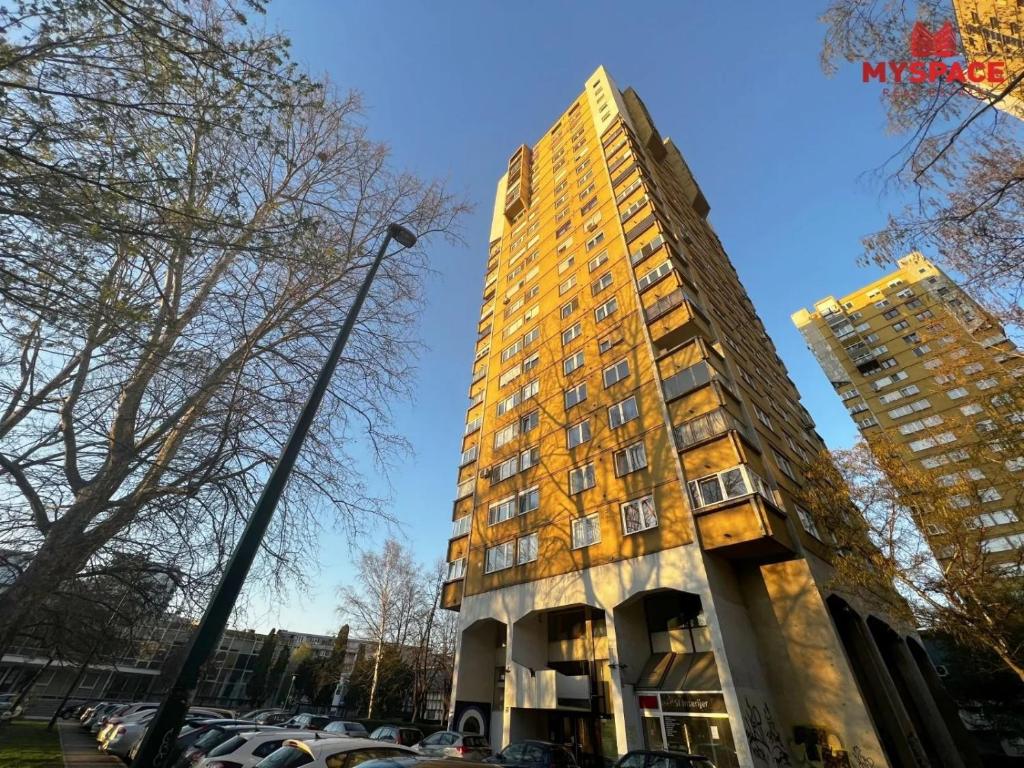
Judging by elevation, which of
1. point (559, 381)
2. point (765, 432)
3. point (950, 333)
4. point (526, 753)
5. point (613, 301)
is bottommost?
point (526, 753)

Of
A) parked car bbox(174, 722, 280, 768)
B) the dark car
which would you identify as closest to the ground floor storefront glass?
the dark car

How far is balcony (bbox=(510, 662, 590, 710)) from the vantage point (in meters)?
15.4

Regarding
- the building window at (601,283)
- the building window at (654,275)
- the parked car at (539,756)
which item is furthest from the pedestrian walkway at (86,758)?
the building window at (601,283)

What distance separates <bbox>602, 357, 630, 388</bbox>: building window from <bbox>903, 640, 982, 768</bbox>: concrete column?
17.1 meters

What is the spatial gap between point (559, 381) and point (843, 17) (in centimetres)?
1830

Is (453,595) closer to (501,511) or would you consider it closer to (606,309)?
(501,511)

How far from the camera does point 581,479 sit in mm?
18969

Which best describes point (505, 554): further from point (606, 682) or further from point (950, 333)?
point (950, 333)

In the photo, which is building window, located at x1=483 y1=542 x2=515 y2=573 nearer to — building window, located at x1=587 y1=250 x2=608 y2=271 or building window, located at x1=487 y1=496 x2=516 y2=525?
building window, located at x1=487 y1=496 x2=516 y2=525

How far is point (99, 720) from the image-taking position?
2255 cm

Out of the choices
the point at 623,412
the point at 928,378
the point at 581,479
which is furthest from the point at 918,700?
the point at 928,378

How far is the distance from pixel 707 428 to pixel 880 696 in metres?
10.6

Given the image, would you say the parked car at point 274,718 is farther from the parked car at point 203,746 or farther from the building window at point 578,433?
the building window at point 578,433

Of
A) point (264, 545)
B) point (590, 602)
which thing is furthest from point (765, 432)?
point (264, 545)
